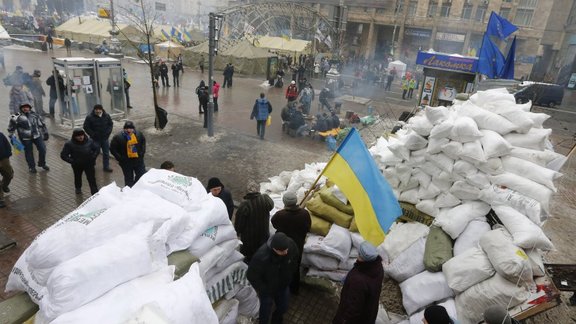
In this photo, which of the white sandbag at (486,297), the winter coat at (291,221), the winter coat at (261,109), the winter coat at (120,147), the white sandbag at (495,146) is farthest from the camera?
the winter coat at (261,109)

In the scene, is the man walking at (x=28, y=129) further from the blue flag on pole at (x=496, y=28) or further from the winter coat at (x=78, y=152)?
the blue flag on pole at (x=496, y=28)

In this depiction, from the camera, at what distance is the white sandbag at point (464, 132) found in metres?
4.89

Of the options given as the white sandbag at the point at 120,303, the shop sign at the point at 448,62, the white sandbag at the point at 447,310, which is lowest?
the white sandbag at the point at 447,310

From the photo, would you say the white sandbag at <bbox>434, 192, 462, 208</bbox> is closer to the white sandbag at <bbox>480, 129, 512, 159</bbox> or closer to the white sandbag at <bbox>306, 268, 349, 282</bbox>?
the white sandbag at <bbox>480, 129, 512, 159</bbox>

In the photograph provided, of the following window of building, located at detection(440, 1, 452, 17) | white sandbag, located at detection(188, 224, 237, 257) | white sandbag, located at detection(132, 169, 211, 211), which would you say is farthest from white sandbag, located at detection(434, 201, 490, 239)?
window of building, located at detection(440, 1, 452, 17)

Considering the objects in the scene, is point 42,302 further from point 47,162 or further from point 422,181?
point 47,162

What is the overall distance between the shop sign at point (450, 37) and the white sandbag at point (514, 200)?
4422 centimetres

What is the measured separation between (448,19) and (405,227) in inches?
1765

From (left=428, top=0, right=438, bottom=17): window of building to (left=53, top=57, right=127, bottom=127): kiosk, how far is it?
4197 cm

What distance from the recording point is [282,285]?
3.71 m

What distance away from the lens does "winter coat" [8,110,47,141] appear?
6.96 metres

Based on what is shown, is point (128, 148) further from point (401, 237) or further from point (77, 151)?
point (401, 237)

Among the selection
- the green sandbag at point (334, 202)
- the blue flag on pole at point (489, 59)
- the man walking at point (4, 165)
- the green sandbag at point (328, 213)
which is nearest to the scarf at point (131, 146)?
the man walking at point (4, 165)

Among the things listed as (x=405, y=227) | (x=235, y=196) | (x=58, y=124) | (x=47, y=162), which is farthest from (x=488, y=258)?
(x=58, y=124)
